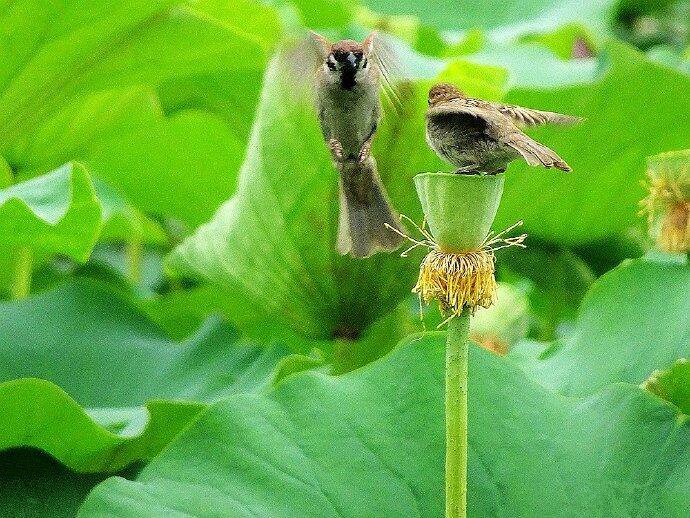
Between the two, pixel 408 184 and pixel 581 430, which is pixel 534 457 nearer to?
pixel 581 430

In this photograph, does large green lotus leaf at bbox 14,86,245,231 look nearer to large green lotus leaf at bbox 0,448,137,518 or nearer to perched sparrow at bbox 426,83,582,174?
large green lotus leaf at bbox 0,448,137,518

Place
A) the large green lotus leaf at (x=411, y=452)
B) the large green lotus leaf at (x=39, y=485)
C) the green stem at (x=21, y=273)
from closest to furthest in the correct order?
the large green lotus leaf at (x=411, y=452), the large green lotus leaf at (x=39, y=485), the green stem at (x=21, y=273)

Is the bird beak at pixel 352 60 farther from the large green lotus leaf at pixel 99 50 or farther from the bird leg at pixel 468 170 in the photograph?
the large green lotus leaf at pixel 99 50

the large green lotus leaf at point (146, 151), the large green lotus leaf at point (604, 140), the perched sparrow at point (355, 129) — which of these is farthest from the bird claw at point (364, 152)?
the large green lotus leaf at point (146, 151)

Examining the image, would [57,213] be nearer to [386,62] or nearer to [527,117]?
[386,62]

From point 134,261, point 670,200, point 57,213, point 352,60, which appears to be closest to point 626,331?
point 670,200
